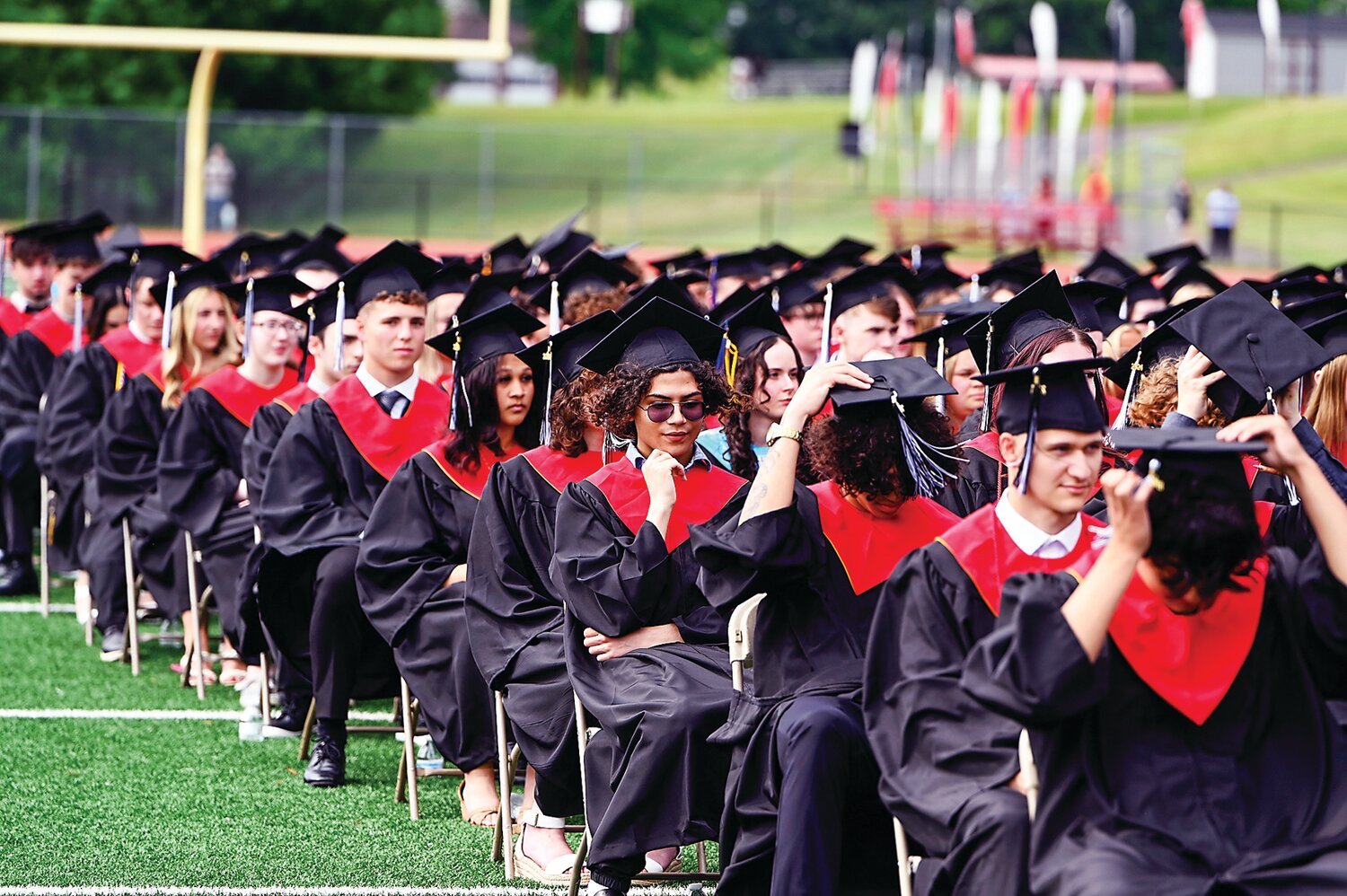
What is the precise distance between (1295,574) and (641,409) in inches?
81.4

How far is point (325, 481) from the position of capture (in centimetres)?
735

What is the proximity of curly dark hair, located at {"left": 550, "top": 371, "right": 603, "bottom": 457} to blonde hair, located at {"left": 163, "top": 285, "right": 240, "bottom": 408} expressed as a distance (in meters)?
3.10

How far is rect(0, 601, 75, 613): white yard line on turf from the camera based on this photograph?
10242 millimetres

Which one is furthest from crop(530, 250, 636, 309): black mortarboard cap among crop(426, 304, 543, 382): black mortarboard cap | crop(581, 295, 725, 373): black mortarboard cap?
crop(581, 295, 725, 373): black mortarboard cap

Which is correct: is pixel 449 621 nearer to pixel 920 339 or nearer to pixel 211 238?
pixel 920 339

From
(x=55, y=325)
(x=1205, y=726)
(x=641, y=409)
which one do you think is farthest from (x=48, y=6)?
(x=1205, y=726)

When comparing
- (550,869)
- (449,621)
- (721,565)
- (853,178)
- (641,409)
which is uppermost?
(853,178)

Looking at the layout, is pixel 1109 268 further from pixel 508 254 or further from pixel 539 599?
pixel 539 599

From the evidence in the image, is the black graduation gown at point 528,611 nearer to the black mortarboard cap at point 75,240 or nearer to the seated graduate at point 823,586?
the seated graduate at point 823,586

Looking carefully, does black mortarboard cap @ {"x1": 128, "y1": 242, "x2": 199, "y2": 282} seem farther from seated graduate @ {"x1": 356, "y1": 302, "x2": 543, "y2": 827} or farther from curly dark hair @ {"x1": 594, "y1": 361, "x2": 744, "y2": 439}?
curly dark hair @ {"x1": 594, "y1": 361, "x2": 744, "y2": 439}

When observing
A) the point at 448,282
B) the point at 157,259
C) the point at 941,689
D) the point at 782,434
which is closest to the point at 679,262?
the point at 448,282

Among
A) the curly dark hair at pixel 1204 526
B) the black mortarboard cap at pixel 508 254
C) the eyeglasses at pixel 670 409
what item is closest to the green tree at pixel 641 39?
the black mortarboard cap at pixel 508 254

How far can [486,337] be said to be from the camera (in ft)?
21.9

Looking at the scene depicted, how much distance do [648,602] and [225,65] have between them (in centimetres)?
3082
